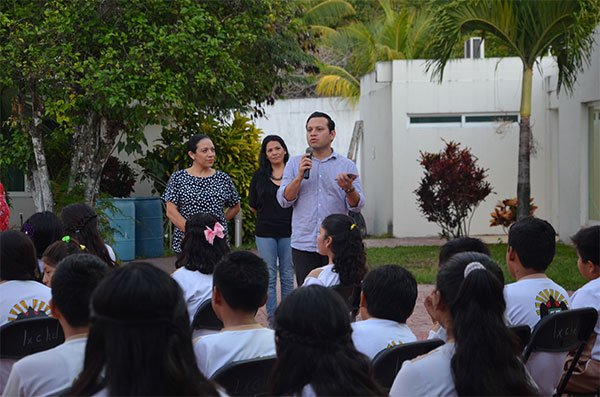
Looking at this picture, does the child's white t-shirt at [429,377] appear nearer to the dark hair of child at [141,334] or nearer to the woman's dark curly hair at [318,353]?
the woman's dark curly hair at [318,353]

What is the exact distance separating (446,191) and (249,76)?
3.61 m

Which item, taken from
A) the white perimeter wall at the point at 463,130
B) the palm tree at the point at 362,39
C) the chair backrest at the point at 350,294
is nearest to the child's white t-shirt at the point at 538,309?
the chair backrest at the point at 350,294

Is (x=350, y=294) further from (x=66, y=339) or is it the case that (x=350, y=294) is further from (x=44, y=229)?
(x=66, y=339)

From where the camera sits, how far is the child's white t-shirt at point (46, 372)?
9.36 ft

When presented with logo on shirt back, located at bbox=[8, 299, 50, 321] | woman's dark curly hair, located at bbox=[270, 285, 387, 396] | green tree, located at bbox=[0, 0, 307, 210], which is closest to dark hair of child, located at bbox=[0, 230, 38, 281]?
logo on shirt back, located at bbox=[8, 299, 50, 321]

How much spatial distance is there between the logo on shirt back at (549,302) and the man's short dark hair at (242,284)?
59.1 inches

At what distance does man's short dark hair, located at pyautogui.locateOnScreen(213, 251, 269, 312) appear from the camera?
3584 millimetres

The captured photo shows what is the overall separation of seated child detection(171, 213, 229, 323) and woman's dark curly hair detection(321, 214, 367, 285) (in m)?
0.68

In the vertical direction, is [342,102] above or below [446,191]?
above

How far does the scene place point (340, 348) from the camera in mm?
2658

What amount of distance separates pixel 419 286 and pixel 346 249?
204 inches

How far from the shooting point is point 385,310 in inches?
147

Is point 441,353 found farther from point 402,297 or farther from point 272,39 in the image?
point 272,39

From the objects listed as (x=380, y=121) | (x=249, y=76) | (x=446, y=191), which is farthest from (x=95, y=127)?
(x=380, y=121)
